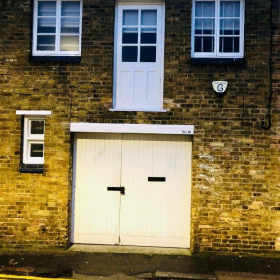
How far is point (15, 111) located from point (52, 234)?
2.69 metres

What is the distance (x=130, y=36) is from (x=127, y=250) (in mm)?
4526

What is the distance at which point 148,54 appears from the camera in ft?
22.9

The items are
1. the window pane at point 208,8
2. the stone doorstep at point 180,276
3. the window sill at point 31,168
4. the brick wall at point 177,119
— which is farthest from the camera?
the window pane at point 208,8

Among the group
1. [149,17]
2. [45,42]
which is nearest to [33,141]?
[45,42]

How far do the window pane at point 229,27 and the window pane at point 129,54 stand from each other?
1.89 m

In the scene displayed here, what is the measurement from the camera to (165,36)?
6.80 meters

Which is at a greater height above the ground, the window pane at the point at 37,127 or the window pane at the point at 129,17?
the window pane at the point at 129,17

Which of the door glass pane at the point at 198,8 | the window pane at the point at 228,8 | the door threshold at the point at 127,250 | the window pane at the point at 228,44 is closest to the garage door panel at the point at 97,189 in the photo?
the door threshold at the point at 127,250

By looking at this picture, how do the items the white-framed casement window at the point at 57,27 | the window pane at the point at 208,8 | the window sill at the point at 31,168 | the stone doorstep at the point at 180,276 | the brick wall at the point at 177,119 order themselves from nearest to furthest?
the stone doorstep at the point at 180,276, the brick wall at the point at 177,119, the window sill at the point at 31,168, the window pane at the point at 208,8, the white-framed casement window at the point at 57,27

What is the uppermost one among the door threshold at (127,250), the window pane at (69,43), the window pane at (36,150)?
the window pane at (69,43)

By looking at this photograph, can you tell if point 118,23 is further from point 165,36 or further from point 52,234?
point 52,234

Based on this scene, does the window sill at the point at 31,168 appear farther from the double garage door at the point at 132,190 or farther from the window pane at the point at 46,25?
the window pane at the point at 46,25

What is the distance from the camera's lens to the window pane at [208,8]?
22.7ft

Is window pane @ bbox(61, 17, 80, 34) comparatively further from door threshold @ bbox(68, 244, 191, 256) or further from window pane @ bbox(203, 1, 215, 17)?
door threshold @ bbox(68, 244, 191, 256)
